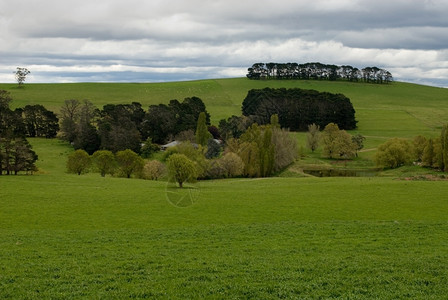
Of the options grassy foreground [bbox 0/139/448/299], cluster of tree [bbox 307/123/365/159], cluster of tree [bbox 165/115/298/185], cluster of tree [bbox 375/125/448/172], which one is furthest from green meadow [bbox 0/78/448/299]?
cluster of tree [bbox 307/123/365/159]

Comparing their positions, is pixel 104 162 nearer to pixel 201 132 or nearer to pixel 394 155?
pixel 201 132

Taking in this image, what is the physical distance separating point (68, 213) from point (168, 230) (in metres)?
10.4

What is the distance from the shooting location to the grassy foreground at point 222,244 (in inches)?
554

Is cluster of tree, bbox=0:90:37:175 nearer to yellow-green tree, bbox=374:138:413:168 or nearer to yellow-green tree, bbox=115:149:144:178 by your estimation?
yellow-green tree, bbox=115:149:144:178

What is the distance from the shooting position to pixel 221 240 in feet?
71.9

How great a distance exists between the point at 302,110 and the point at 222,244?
10738 centimetres

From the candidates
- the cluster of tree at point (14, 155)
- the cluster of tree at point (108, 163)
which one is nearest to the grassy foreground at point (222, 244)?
the cluster of tree at point (14, 155)

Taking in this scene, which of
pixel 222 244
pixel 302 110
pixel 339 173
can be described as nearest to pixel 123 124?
pixel 339 173

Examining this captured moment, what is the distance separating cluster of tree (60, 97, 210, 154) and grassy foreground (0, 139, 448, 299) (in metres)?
45.6

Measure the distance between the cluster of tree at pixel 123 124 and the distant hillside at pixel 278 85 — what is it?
18486 mm

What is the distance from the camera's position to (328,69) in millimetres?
196750

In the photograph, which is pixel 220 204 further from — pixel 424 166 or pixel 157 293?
pixel 424 166

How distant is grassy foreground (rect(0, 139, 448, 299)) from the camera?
14.1 meters

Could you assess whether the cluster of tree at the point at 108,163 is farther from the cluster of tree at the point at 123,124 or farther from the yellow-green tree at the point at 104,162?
the cluster of tree at the point at 123,124
